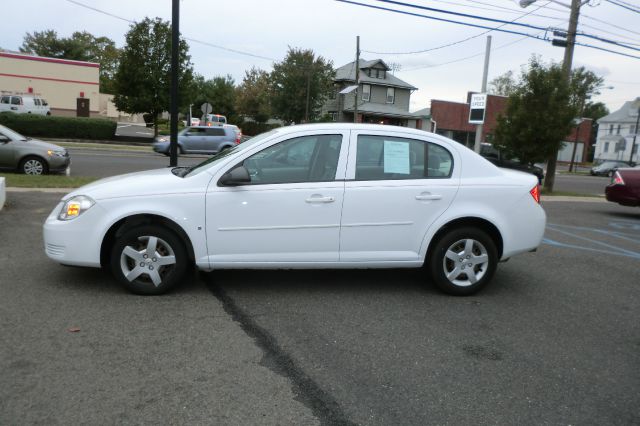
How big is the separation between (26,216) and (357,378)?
22.6 feet

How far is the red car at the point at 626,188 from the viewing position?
11969 millimetres

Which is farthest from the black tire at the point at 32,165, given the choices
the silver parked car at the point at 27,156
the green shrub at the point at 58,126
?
the green shrub at the point at 58,126

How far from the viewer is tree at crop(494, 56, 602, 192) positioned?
1805 centimetres

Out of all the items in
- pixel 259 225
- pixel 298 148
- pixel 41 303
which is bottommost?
pixel 41 303

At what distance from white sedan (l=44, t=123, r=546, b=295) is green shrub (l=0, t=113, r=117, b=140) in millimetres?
26536

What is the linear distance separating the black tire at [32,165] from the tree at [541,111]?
1474 centimetres

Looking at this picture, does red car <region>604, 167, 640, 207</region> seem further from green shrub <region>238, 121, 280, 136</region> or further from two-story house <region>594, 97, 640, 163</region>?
two-story house <region>594, 97, 640, 163</region>

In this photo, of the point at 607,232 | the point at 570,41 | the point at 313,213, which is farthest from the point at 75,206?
the point at 570,41

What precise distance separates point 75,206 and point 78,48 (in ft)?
253

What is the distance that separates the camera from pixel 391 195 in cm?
518

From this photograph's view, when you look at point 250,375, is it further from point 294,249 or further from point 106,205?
point 106,205

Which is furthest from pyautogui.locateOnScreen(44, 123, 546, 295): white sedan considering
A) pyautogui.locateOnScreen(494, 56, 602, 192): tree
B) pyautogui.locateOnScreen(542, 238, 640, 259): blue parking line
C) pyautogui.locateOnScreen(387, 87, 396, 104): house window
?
pyautogui.locateOnScreen(387, 87, 396, 104): house window

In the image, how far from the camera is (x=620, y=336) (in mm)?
4555

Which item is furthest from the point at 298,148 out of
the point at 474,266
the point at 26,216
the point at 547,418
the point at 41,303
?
the point at 26,216
